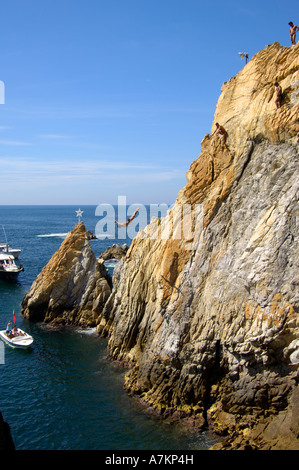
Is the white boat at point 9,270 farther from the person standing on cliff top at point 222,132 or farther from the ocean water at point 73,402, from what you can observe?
the person standing on cliff top at point 222,132

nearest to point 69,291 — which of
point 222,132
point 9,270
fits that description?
point 9,270

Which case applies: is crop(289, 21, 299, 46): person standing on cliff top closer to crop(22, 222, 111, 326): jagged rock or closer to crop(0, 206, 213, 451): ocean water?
Answer: crop(0, 206, 213, 451): ocean water

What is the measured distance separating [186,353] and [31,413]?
42.7 feet

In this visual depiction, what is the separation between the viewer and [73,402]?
30.0m

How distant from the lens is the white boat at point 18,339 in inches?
1569

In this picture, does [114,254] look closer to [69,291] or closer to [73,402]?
[69,291]

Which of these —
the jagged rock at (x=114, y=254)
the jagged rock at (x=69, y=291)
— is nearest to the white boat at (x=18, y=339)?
the jagged rock at (x=69, y=291)

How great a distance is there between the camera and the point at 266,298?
→ 25344mm

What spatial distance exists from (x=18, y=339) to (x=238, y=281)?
2634 cm

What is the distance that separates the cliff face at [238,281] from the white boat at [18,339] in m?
13.8

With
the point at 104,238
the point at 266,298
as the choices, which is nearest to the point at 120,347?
the point at 266,298

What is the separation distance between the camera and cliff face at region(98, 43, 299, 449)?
24875 mm
